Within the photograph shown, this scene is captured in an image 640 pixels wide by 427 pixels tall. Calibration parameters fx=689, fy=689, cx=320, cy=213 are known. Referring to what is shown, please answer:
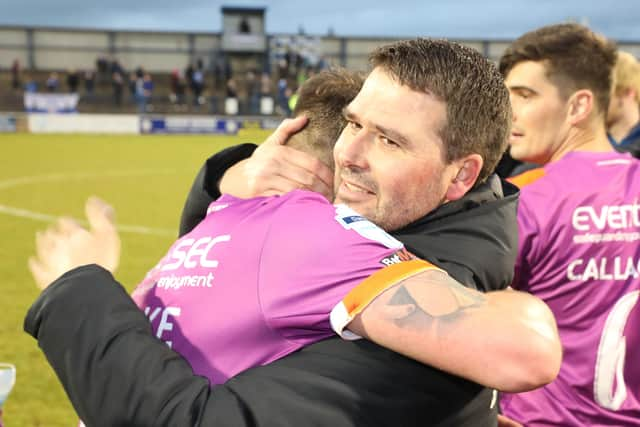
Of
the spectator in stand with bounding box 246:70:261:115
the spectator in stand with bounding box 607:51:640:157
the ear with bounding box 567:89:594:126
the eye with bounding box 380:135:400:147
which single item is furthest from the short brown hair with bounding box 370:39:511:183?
the spectator in stand with bounding box 246:70:261:115

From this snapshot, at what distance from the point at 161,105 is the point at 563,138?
124 ft

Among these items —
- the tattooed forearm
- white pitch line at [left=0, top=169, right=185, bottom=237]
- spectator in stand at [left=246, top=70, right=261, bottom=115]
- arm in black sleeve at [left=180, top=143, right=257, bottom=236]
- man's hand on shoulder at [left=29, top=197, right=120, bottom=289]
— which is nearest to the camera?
the tattooed forearm

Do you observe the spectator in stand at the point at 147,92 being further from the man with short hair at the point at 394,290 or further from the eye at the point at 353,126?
the man with short hair at the point at 394,290

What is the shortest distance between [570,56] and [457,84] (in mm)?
1578

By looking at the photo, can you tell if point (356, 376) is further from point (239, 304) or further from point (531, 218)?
point (531, 218)

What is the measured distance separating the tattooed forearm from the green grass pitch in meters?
2.15

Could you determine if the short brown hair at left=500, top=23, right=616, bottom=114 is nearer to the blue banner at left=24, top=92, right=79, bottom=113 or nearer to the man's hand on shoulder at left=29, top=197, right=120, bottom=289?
the man's hand on shoulder at left=29, top=197, right=120, bottom=289

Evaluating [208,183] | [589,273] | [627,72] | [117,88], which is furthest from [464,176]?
[117,88]

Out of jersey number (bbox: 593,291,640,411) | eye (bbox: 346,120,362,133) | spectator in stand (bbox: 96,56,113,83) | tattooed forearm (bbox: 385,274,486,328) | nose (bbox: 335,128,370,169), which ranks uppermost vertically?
spectator in stand (bbox: 96,56,113,83)

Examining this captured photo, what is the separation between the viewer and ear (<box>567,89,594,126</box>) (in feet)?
10.4

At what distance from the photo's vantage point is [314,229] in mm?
1540

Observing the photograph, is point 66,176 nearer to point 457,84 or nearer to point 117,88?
point 457,84

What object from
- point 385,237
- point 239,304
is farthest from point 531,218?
point 239,304

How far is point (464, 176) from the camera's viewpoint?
81.7 inches
